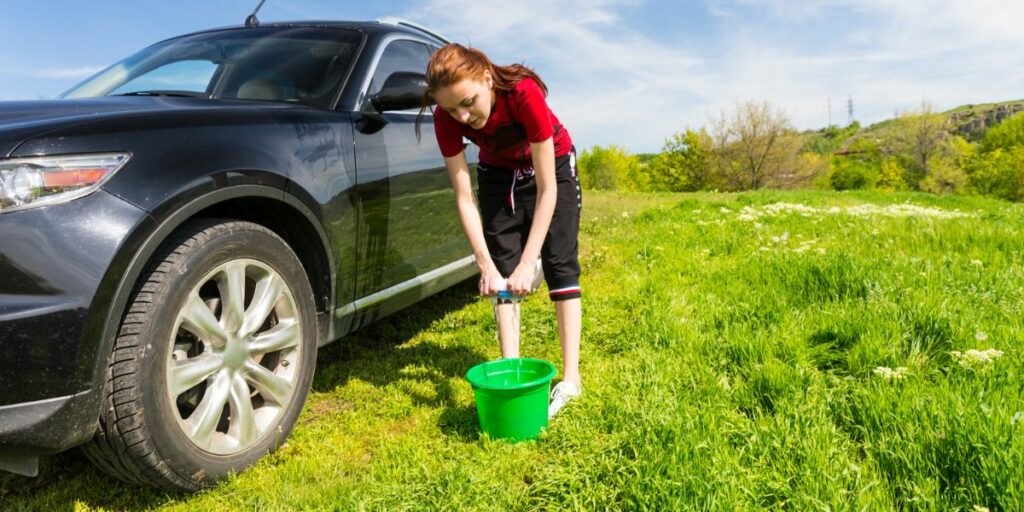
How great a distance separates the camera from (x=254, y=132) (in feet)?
7.70

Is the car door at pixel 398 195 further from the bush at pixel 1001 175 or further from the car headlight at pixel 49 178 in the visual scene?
the bush at pixel 1001 175

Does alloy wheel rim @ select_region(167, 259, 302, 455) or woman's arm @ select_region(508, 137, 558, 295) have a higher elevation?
woman's arm @ select_region(508, 137, 558, 295)

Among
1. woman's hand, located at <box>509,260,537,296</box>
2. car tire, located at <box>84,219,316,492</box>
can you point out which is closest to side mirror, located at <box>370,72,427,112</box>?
car tire, located at <box>84,219,316,492</box>

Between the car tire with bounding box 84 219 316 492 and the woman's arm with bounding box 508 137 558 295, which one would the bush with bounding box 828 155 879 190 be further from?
the car tire with bounding box 84 219 316 492

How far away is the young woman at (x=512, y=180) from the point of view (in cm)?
242

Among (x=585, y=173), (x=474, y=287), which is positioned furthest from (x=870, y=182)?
(x=474, y=287)

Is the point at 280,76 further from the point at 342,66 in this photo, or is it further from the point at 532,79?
the point at 532,79

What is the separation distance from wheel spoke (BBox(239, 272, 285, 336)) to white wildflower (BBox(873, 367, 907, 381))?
2.34 m

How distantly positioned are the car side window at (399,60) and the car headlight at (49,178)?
4.76ft

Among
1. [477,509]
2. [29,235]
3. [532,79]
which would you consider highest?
[532,79]

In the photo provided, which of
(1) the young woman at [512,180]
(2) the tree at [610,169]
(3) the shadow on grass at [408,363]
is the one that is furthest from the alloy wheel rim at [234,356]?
(2) the tree at [610,169]

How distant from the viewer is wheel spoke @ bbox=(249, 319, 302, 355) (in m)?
2.30

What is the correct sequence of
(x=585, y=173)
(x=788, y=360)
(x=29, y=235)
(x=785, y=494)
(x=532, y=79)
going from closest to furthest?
(x=29, y=235)
(x=785, y=494)
(x=532, y=79)
(x=788, y=360)
(x=585, y=173)

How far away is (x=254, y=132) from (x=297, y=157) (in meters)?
0.19
